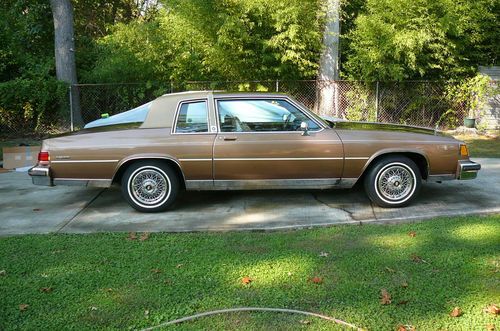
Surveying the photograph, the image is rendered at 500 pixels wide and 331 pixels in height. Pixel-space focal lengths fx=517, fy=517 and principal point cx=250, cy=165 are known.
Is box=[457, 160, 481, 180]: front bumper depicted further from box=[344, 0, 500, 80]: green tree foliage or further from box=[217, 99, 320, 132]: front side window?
box=[344, 0, 500, 80]: green tree foliage

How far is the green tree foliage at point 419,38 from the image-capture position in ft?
43.4

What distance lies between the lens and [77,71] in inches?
620

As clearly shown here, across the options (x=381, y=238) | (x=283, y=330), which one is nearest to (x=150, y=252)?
(x=283, y=330)

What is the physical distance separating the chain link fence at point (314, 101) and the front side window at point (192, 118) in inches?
298

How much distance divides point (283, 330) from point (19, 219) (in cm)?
415

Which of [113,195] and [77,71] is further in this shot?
[77,71]

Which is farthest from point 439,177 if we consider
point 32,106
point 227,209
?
point 32,106

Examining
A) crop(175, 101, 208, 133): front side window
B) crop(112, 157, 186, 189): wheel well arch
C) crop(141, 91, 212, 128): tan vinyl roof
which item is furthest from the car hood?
crop(112, 157, 186, 189): wheel well arch

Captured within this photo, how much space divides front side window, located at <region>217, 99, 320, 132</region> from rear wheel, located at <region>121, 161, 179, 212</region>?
35.6 inches

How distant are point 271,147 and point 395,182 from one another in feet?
5.24

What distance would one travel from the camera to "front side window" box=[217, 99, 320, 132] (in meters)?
6.42

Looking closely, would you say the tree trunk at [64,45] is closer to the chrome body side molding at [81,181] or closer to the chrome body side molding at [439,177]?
the chrome body side molding at [81,181]

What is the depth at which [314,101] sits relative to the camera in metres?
14.9

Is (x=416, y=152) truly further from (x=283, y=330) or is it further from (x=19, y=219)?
(x=19, y=219)
